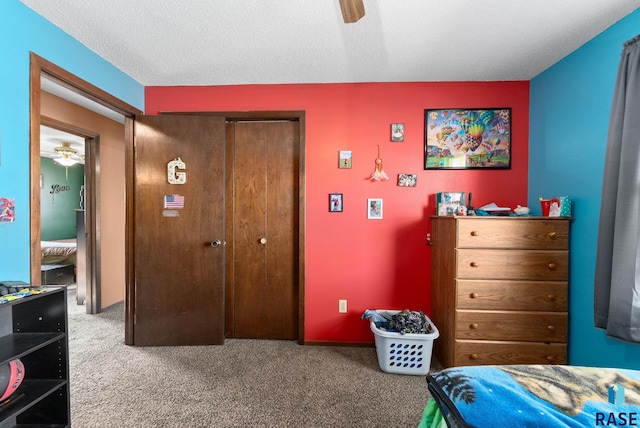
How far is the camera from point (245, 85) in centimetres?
256

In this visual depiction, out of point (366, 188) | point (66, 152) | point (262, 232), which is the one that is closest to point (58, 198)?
point (66, 152)

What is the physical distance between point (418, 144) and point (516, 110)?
3.04ft

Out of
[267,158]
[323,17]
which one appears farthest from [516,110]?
[267,158]

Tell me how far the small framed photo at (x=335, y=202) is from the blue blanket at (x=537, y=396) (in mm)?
1662

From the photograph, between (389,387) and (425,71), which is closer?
(389,387)

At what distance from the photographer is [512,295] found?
1.96 m

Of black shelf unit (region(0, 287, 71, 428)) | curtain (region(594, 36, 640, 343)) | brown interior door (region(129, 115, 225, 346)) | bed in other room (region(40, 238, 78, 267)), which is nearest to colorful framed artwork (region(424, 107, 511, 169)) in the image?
curtain (region(594, 36, 640, 343))

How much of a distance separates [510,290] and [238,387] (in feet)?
6.90

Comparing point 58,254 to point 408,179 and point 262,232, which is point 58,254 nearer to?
point 262,232

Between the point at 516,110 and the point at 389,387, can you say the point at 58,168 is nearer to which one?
the point at 389,387

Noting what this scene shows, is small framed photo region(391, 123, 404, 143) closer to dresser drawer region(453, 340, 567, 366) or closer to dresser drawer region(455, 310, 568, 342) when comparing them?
dresser drawer region(455, 310, 568, 342)

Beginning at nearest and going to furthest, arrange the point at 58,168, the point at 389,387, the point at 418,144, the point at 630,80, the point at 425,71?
the point at 630,80, the point at 389,387, the point at 425,71, the point at 418,144, the point at 58,168

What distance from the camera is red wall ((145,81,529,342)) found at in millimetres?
2461

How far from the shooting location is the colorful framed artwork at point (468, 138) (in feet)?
7.97
